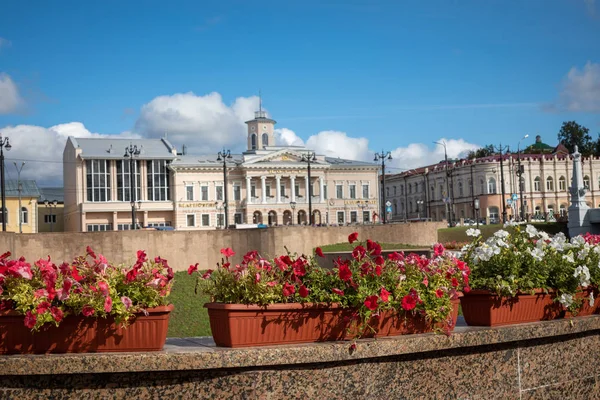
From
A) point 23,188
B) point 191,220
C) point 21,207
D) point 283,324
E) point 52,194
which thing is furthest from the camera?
point 52,194

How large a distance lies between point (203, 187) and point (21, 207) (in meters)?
19.9

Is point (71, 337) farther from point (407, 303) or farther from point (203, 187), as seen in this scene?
point (203, 187)

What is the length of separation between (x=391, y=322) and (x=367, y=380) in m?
0.48

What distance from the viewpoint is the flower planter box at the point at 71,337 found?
17.6 ft

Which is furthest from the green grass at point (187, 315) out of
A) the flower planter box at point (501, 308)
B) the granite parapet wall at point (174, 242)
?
the flower planter box at point (501, 308)

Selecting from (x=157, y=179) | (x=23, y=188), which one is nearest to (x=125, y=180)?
(x=157, y=179)

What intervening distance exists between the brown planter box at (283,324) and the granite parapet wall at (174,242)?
28773 mm

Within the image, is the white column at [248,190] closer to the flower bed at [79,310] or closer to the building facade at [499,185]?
the building facade at [499,185]

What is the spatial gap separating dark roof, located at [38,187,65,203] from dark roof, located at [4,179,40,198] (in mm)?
9561

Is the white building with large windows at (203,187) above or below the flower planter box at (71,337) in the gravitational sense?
above

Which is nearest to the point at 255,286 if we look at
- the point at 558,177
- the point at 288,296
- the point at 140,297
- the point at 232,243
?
the point at 288,296

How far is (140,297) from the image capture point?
5.52 metres

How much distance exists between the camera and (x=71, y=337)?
538 cm

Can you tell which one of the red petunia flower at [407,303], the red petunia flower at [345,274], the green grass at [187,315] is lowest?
the green grass at [187,315]
